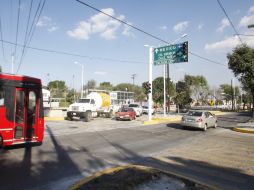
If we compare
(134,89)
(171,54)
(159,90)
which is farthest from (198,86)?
(171,54)

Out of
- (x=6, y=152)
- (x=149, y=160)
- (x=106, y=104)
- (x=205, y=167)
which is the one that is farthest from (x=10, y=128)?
(x=106, y=104)

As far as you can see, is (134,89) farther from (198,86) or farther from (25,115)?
(25,115)

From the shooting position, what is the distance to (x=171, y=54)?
30.4 meters

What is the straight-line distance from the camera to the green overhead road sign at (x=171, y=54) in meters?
29.3

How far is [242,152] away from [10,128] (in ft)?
31.5

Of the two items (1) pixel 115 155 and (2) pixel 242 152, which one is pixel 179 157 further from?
(2) pixel 242 152

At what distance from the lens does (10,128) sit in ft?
37.9

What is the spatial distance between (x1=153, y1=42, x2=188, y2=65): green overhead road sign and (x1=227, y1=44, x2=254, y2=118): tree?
4361 mm

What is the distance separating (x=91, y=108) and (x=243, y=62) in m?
16.0

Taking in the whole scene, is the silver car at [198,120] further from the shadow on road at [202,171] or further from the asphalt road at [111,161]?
the shadow on road at [202,171]

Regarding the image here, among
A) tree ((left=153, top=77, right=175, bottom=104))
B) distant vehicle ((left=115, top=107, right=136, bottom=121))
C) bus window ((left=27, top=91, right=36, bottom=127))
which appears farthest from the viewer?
tree ((left=153, top=77, right=175, bottom=104))

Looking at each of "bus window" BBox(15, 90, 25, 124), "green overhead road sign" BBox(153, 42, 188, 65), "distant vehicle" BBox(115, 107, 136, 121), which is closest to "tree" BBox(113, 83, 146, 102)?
"distant vehicle" BBox(115, 107, 136, 121)

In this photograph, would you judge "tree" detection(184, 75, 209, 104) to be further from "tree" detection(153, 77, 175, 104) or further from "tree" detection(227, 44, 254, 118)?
"tree" detection(227, 44, 254, 118)

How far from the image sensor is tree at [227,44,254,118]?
2747 cm
